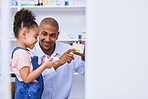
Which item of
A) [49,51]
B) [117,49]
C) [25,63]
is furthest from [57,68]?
[117,49]

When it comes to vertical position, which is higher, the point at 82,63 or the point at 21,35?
the point at 21,35

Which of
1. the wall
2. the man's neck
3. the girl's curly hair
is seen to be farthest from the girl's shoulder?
the wall

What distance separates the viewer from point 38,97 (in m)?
1.20

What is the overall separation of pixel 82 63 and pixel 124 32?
3.84ft

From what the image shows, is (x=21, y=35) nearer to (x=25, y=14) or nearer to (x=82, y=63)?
(x=25, y=14)

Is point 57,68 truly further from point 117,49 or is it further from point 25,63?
point 117,49

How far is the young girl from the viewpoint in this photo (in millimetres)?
1115

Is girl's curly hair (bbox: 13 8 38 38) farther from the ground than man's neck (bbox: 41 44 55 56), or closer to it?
farther from the ground

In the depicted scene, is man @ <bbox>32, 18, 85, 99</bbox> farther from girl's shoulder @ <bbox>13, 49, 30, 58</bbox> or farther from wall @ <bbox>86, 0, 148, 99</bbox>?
wall @ <bbox>86, 0, 148, 99</bbox>

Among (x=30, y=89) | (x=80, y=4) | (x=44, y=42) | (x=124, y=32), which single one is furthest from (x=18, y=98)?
(x=80, y=4)

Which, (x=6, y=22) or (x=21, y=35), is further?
(x=21, y=35)

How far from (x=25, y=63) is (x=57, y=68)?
0.52m

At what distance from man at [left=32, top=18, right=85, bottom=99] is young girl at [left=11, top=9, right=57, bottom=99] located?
28 centimetres

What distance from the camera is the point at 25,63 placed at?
1.12 m
